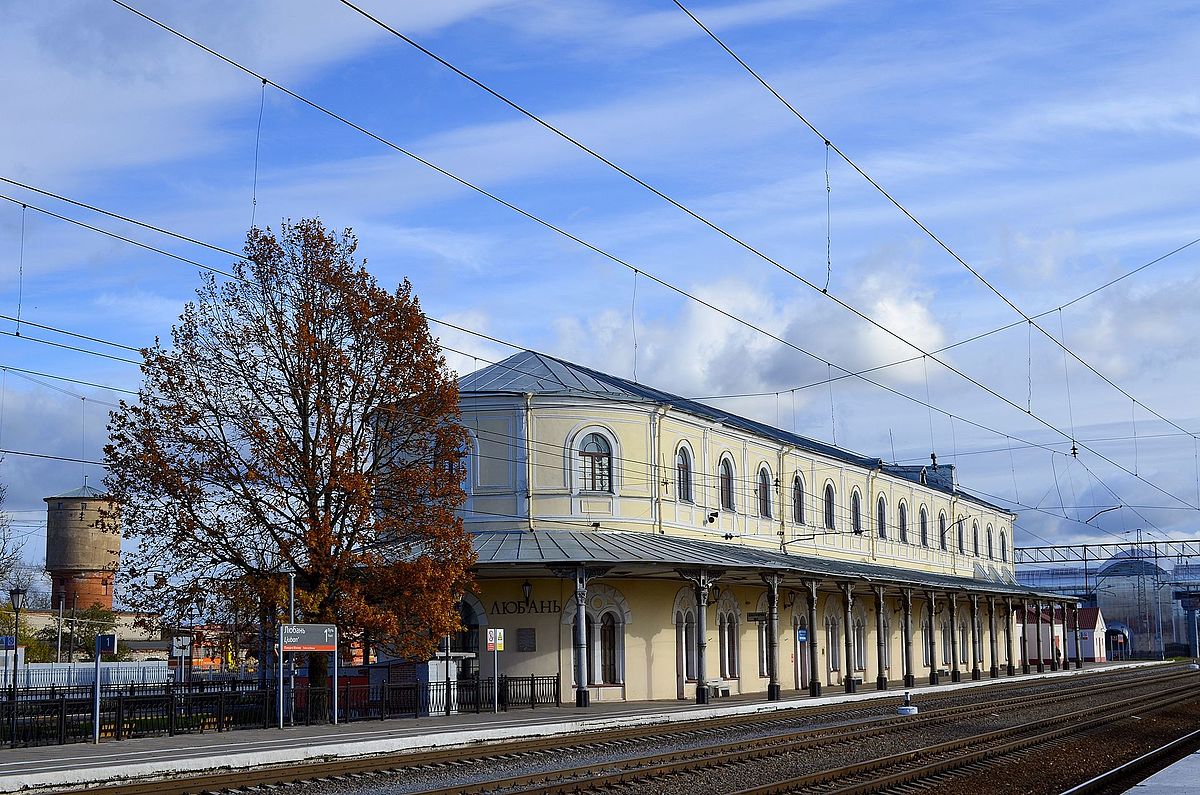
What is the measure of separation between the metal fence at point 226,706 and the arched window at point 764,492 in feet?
45.9

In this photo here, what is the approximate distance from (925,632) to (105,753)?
5011 cm

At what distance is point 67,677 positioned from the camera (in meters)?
42.3

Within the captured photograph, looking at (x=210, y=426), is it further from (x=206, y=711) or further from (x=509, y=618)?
(x=509, y=618)

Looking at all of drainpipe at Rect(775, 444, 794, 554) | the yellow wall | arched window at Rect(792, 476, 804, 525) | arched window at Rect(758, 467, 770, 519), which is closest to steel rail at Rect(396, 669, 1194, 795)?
the yellow wall

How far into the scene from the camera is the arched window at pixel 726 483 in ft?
148

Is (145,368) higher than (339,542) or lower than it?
higher

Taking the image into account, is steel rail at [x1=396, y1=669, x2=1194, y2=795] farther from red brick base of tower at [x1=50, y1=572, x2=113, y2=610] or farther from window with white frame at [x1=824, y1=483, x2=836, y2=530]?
red brick base of tower at [x1=50, y1=572, x2=113, y2=610]

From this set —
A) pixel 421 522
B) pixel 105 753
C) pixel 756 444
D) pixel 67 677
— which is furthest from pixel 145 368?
pixel 756 444

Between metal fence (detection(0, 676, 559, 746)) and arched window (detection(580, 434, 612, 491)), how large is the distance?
6.26m

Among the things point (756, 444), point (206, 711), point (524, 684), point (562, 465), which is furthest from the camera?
point (756, 444)

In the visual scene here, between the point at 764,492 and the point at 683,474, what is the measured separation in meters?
6.50

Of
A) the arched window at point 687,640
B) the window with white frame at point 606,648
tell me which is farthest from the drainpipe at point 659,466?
the window with white frame at point 606,648

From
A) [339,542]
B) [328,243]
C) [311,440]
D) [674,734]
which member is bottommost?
[674,734]

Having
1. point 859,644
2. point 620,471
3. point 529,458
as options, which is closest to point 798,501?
point 859,644
